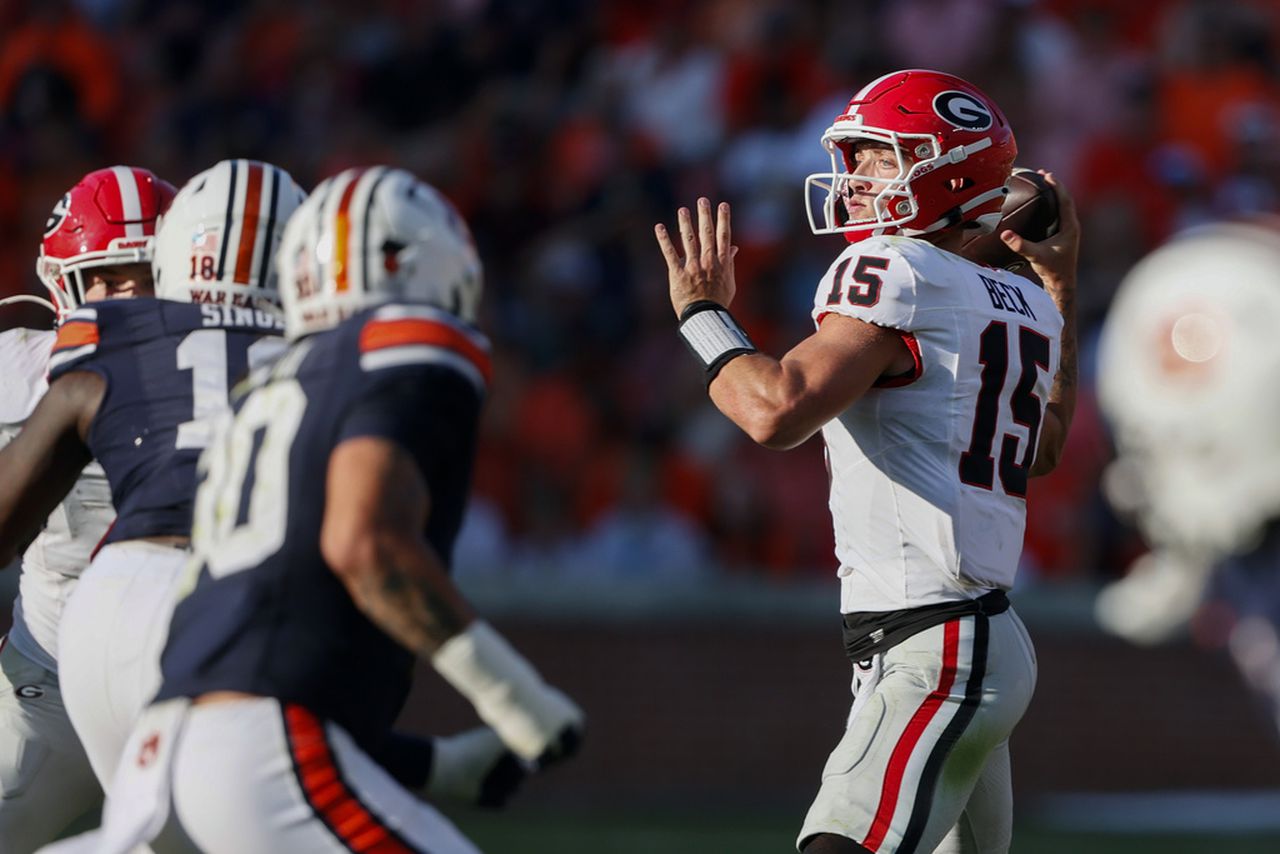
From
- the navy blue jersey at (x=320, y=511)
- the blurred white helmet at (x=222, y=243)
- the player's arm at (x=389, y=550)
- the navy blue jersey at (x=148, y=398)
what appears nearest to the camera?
the player's arm at (x=389, y=550)

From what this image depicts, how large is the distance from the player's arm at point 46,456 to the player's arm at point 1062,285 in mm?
2340

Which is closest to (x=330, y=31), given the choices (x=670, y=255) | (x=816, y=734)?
(x=816, y=734)

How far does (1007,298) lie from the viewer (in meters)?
4.61

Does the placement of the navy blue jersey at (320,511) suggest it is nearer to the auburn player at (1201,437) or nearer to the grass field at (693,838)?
the grass field at (693,838)

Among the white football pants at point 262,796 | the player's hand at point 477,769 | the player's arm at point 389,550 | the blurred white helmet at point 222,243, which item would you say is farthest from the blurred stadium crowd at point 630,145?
the player's arm at point 389,550

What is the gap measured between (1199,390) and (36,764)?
7.02 metres

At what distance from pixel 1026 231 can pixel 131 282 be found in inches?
94.3

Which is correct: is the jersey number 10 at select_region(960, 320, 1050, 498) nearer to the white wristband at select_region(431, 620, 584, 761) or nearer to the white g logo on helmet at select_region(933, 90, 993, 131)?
the white g logo on helmet at select_region(933, 90, 993, 131)

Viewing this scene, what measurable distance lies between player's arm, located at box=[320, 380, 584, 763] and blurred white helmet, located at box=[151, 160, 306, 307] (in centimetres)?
149

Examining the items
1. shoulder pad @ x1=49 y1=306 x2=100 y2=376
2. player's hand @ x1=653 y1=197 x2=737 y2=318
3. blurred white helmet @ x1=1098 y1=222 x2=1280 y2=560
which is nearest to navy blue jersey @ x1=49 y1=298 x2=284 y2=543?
shoulder pad @ x1=49 y1=306 x2=100 y2=376

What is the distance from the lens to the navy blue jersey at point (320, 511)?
3.42 meters

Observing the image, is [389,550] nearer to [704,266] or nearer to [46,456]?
[46,456]

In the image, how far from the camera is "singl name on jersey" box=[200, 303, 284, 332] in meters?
4.54

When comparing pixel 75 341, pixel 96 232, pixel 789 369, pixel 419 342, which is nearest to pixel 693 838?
pixel 96 232
